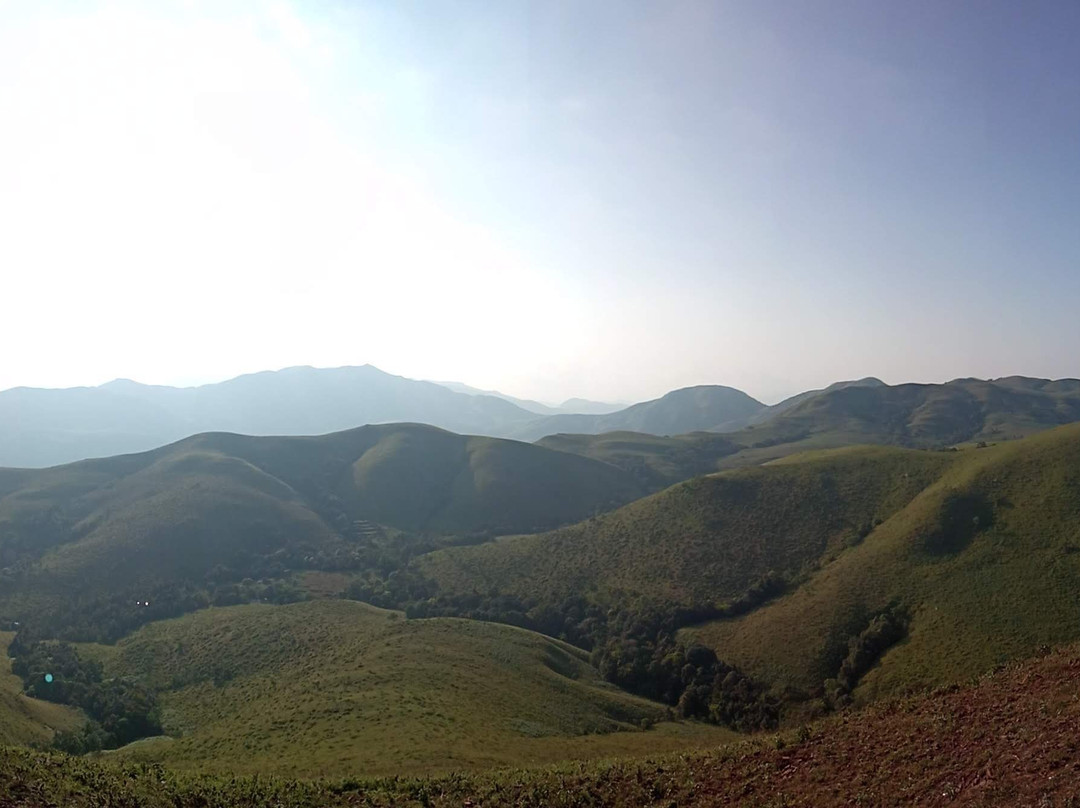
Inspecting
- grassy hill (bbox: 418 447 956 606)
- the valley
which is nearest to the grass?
the valley

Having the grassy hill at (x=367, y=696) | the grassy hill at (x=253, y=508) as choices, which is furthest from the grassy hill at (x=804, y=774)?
the grassy hill at (x=253, y=508)

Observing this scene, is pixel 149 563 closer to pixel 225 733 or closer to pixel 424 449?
pixel 225 733

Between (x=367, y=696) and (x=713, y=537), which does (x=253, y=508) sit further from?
(x=367, y=696)

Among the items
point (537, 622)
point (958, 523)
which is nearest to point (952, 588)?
point (958, 523)

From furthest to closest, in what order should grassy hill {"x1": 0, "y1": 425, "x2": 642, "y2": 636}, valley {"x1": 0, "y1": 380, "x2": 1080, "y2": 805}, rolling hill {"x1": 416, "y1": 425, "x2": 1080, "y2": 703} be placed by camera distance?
grassy hill {"x1": 0, "y1": 425, "x2": 642, "y2": 636} → rolling hill {"x1": 416, "y1": 425, "x2": 1080, "y2": 703} → valley {"x1": 0, "y1": 380, "x2": 1080, "y2": 805}

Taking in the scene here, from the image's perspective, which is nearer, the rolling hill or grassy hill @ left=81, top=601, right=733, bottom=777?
grassy hill @ left=81, top=601, right=733, bottom=777

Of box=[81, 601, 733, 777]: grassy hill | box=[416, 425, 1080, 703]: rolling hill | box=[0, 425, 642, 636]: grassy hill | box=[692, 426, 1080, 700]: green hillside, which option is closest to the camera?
box=[81, 601, 733, 777]: grassy hill

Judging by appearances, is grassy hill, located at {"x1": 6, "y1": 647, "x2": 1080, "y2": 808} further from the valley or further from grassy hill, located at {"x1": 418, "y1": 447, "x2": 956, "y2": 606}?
grassy hill, located at {"x1": 418, "y1": 447, "x2": 956, "y2": 606}
